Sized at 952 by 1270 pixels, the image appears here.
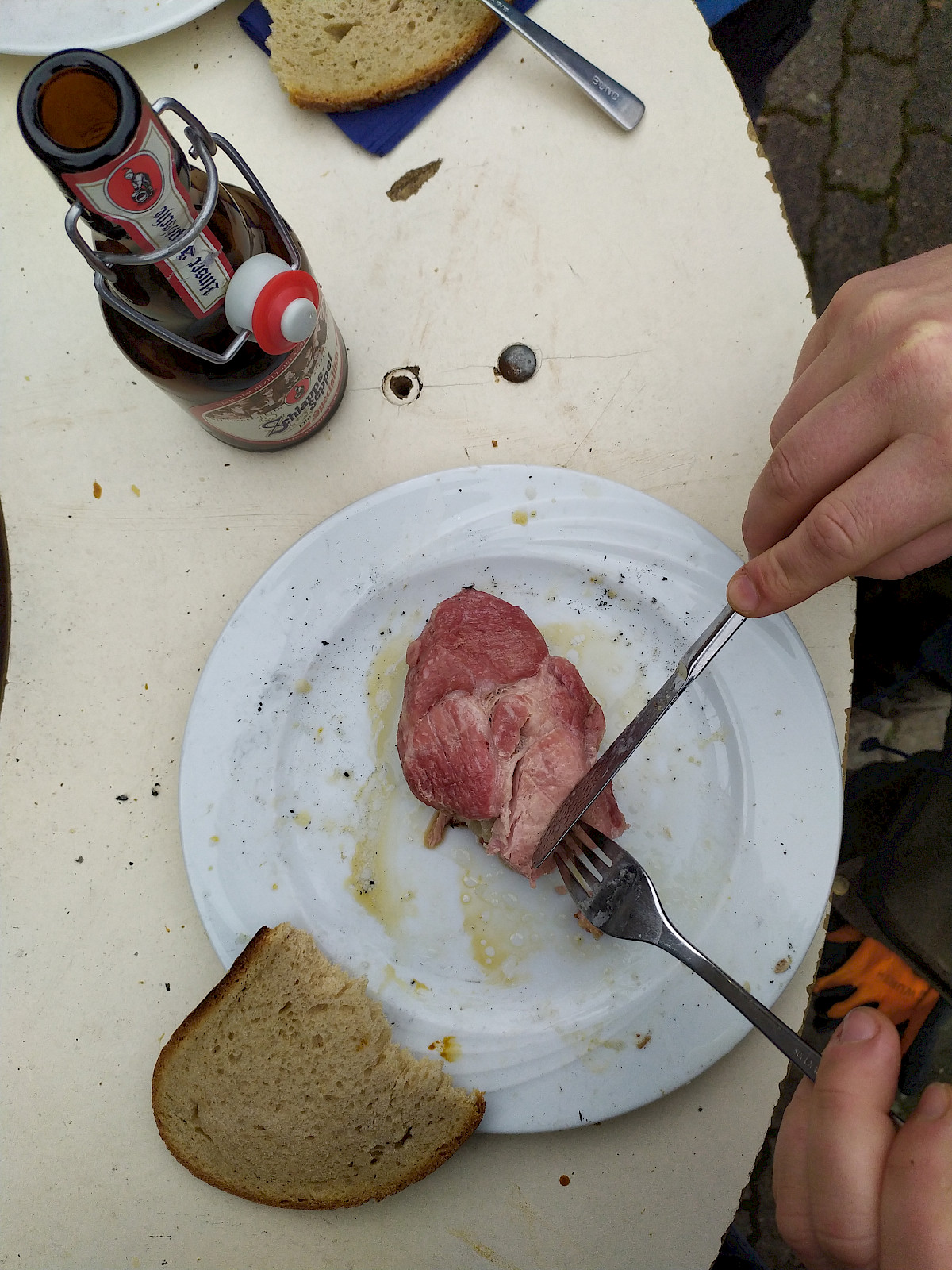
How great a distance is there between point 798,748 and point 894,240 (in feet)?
4.92

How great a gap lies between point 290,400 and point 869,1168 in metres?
1.18

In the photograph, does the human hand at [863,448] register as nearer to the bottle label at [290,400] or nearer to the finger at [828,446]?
the finger at [828,446]

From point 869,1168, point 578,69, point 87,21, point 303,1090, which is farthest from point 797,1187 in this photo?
point 87,21

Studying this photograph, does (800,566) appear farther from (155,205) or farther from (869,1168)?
(155,205)

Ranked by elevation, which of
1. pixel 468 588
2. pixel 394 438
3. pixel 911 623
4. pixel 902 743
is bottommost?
pixel 902 743

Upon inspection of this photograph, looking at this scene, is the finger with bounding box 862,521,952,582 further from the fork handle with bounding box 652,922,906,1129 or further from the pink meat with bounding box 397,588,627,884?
the fork handle with bounding box 652,922,906,1129

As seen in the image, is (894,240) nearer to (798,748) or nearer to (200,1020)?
(798,748)

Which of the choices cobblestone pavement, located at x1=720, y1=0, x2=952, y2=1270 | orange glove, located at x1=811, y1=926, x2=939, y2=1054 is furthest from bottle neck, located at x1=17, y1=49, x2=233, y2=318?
orange glove, located at x1=811, y1=926, x2=939, y2=1054

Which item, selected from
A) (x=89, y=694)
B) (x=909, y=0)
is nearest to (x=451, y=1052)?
(x=89, y=694)

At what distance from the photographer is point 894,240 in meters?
1.96

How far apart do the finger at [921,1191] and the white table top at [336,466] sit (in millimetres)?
383

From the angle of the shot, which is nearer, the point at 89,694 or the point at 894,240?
the point at 89,694

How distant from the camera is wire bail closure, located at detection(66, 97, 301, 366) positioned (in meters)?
0.79

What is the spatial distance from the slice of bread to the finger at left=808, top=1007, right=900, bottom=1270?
5.01 feet
